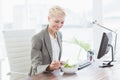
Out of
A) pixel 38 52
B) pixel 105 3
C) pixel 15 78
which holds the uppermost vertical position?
pixel 105 3

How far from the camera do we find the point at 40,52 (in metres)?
2.31

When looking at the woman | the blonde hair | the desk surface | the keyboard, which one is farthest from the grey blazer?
the keyboard

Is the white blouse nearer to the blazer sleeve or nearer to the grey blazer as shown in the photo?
the grey blazer

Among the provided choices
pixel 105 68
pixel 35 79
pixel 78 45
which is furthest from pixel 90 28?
pixel 35 79

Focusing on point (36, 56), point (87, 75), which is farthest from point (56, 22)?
point (87, 75)

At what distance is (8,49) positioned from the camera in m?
2.80

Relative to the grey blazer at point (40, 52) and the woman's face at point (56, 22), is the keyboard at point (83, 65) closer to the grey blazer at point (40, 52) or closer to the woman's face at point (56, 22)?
the grey blazer at point (40, 52)

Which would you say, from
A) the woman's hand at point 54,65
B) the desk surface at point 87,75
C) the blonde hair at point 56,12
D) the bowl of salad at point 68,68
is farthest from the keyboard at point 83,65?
the blonde hair at point 56,12

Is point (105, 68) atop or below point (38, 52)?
below

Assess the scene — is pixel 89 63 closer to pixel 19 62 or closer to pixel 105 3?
pixel 19 62

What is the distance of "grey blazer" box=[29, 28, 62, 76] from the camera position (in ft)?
7.29

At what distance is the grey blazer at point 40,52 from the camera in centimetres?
222

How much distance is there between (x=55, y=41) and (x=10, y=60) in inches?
24.9

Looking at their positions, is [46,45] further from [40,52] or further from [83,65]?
[83,65]
